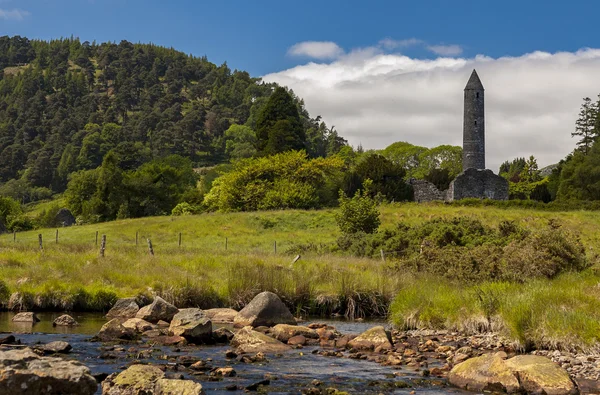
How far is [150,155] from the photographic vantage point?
15100 cm

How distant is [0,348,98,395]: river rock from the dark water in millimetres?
2393

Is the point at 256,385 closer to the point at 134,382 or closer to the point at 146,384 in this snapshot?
the point at 146,384

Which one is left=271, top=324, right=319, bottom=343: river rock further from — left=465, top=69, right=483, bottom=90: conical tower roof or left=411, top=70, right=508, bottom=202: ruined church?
left=465, top=69, right=483, bottom=90: conical tower roof

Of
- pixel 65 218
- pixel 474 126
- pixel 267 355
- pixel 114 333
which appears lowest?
pixel 267 355

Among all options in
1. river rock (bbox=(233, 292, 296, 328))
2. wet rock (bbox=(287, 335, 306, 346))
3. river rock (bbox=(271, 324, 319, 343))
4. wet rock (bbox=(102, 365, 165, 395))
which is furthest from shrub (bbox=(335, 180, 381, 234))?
wet rock (bbox=(102, 365, 165, 395))

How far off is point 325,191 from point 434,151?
60.3m

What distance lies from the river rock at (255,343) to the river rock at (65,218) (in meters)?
62.3

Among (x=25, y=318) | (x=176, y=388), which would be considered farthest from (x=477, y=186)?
(x=176, y=388)

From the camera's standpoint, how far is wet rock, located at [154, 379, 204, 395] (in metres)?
9.96

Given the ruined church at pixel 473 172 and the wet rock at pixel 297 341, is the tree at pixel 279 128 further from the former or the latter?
the wet rock at pixel 297 341

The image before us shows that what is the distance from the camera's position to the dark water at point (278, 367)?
11.9m

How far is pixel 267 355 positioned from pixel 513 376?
5.53 metres

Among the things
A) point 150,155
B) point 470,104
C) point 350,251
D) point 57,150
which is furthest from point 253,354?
point 57,150

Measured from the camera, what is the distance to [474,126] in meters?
80.4
